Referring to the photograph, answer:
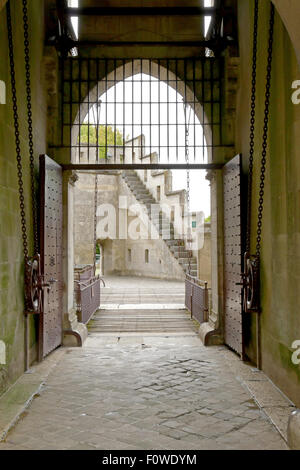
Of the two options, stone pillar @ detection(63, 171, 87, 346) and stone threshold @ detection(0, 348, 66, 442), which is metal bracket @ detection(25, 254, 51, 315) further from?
stone pillar @ detection(63, 171, 87, 346)

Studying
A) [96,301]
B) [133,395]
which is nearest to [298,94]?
[133,395]

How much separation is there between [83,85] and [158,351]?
4220 millimetres

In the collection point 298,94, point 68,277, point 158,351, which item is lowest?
point 158,351

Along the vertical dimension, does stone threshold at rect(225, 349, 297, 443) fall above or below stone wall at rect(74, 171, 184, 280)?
below

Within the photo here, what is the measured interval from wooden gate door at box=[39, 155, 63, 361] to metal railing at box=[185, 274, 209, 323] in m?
2.59

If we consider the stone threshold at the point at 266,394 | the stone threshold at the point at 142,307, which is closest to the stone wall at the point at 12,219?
the stone threshold at the point at 266,394

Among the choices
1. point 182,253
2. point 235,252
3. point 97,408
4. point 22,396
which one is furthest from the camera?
point 182,253

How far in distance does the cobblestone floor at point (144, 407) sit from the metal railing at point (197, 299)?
160cm

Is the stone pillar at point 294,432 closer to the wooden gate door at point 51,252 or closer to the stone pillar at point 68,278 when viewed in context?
the wooden gate door at point 51,252

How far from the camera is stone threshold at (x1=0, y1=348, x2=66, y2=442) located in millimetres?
3767

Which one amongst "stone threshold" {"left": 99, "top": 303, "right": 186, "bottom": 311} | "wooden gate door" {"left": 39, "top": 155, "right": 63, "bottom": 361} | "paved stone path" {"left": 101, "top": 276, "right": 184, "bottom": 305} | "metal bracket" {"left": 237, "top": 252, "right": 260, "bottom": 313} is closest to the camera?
"metal bracket" {"left": 237, "top": 252, "right": 260, "bottom": 313}

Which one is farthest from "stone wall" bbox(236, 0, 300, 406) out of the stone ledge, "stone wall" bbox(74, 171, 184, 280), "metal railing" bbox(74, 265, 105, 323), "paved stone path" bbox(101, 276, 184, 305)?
"stone wall" bbox(74, 171, 184, 280)

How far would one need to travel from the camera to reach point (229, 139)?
6895 millimetres
